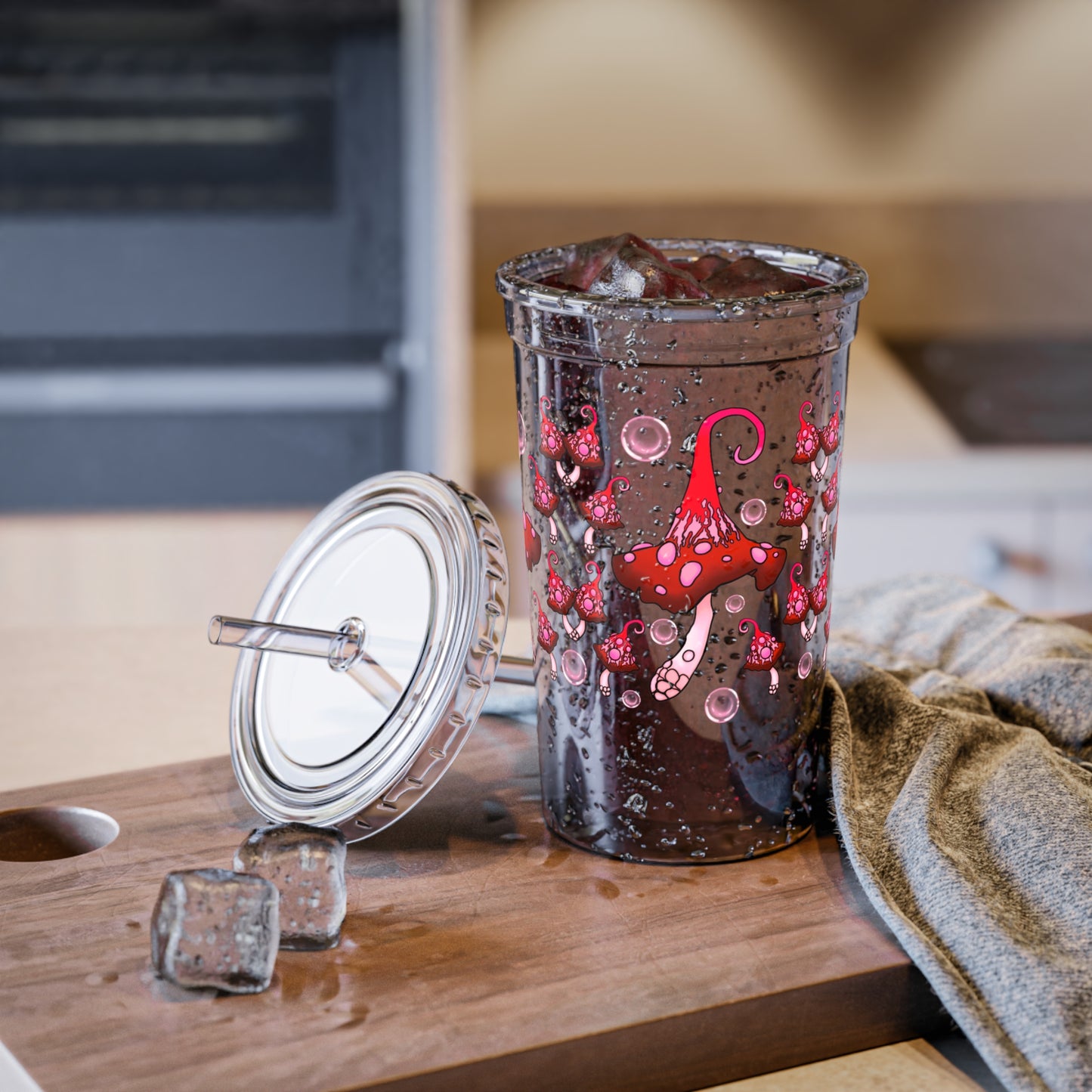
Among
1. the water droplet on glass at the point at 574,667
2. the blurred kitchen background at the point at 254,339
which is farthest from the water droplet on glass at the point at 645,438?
the blurred kitchen background at the point at 254,339

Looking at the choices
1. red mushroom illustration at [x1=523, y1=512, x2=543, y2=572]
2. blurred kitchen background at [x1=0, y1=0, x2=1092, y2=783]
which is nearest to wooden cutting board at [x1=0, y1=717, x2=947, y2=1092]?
red mushroom illustration at [x1=523, y1=512, x2=543, y2=572]

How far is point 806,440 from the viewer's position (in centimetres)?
61

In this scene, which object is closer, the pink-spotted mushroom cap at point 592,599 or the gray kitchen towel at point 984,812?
the gray kitchen towel at point 984,812

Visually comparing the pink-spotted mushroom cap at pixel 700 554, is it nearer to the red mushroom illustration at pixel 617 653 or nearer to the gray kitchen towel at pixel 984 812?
the red mushroom illustration at pixel 617 653

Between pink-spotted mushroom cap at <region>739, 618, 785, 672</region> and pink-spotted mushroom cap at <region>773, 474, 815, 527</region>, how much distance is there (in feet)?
0.15

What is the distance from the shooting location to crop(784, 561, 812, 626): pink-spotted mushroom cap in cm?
63

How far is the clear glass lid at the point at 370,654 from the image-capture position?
0.62 meters

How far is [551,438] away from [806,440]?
112mm

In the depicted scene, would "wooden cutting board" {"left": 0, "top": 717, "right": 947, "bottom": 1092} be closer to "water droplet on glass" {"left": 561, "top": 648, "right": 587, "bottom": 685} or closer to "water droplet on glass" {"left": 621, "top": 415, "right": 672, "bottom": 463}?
"water droplet on glass" {"left": 561, "top": 648, "right": 587, "bottom": 685}

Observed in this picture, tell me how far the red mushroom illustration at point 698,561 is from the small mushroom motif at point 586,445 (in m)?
0.04

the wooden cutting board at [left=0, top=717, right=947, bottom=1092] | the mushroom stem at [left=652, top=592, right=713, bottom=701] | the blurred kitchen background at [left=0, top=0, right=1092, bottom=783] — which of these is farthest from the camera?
the blurred kitchen background at [left=0, top=0, right=1092, bottom=783]

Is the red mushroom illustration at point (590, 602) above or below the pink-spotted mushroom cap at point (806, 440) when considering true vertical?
below

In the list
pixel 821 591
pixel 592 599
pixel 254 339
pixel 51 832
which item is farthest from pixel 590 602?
pixel 254 339

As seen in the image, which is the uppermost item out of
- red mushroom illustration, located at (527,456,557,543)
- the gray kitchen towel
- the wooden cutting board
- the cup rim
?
the cup rim
